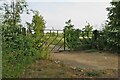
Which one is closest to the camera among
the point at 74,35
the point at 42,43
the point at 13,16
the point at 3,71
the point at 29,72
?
the point at 3,71

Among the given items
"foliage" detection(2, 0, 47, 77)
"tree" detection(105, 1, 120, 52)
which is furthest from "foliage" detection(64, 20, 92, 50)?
"foliage" detection(2, 0, 47, 77)

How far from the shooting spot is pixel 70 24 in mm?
12758

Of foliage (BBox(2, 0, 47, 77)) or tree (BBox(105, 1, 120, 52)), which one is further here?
tree (BBox(105, 1, 120, 52))

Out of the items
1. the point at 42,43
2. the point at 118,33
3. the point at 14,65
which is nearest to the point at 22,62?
the point at 14,65

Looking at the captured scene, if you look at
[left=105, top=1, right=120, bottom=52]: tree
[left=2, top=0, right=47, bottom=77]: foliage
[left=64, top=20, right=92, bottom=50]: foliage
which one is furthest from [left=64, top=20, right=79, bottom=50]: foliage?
[left=2, top=0, right=47, bottom=77]: foliage

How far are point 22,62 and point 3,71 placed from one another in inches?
21.3

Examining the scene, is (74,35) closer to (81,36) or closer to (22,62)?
(81,36)

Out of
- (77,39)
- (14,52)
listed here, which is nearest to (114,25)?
(77,39)

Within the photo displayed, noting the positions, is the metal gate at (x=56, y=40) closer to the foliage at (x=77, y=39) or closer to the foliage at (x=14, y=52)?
the foliage at (x=77, y=39)

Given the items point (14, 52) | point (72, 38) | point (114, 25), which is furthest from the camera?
point (72, 38)

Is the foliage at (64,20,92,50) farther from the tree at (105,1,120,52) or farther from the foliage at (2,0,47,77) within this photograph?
the foliage at (2,0,47,77)

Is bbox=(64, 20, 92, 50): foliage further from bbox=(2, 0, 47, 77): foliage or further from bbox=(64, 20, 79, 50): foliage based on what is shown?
bbox=(2, 0, 47, 77): foliage

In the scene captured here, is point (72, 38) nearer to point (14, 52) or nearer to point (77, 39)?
point (77, 39)

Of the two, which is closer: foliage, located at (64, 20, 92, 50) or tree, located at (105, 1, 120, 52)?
tree, located at (105, 1, 120, 52)
